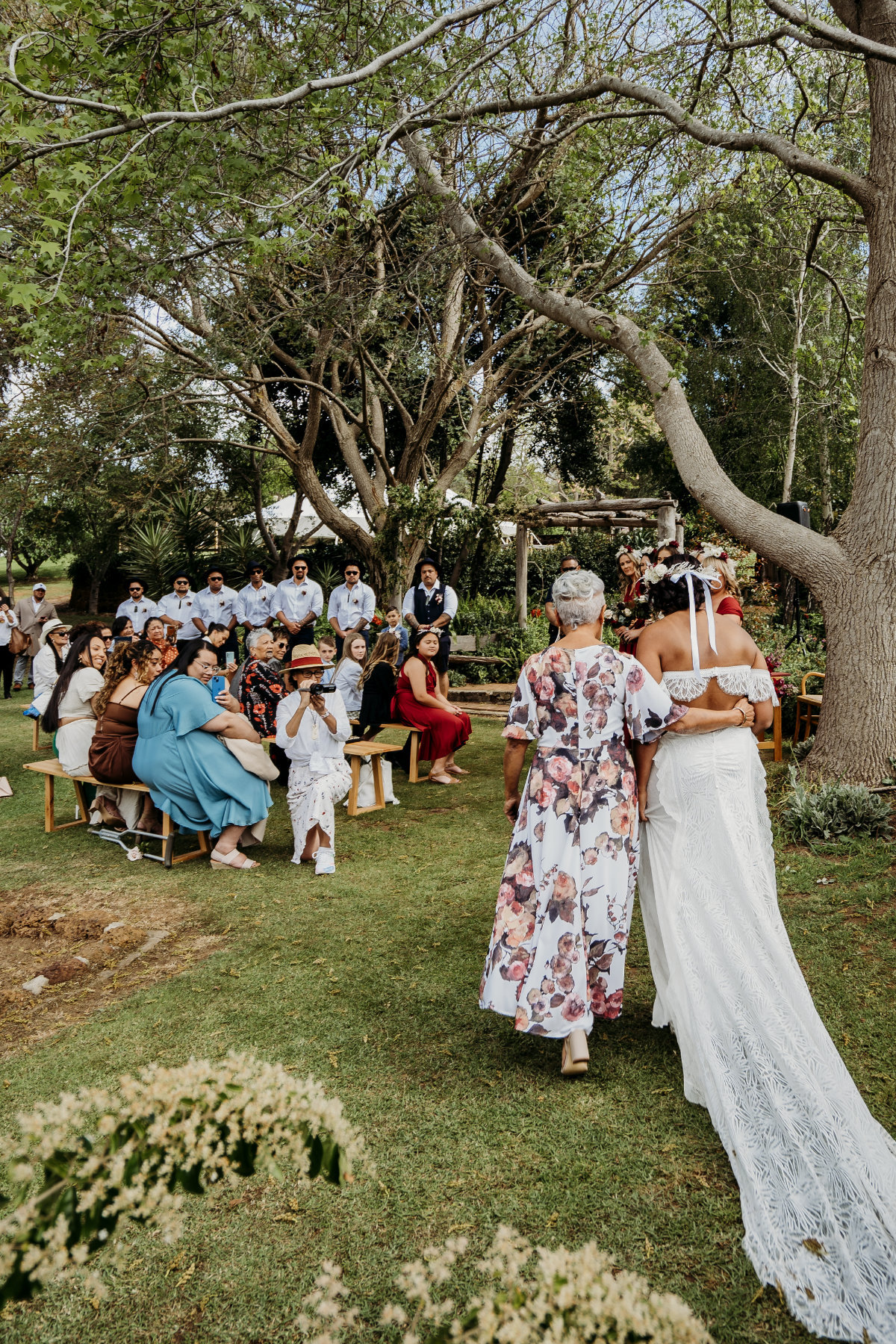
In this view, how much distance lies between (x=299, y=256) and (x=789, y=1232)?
6465 mm

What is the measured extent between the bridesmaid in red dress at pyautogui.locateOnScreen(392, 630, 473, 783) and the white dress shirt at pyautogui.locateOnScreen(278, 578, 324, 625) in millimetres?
3819

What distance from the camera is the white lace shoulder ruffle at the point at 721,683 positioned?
3855 mm

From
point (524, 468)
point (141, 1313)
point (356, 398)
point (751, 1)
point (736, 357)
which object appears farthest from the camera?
point (524, 468)

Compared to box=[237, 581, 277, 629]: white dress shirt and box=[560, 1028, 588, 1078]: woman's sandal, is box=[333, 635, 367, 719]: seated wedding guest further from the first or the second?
box=[560, 1028, 588, 1078]: woman's sandal

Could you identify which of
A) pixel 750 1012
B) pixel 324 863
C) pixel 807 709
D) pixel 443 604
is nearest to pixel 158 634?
pixel 443 604

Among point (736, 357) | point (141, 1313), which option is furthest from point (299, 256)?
point (736, 357)

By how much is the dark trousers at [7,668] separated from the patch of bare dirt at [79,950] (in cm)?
1024

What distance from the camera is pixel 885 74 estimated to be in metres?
6.89

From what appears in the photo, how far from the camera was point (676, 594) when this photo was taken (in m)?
3.96

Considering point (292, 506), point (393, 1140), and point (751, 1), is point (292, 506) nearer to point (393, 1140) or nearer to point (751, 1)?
point (751, 1)

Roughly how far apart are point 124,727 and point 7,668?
9861 mm

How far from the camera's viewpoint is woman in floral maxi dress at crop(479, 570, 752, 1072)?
11.8 ft

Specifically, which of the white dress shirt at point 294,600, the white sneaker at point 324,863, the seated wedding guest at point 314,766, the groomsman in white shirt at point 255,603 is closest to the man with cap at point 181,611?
the groomsman in white shirt at point 255,603

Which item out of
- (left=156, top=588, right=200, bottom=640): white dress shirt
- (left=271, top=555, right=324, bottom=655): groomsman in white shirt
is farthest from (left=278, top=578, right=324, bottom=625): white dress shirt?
(left=156, top=588, right=200, bottom=640): white dress shirt
